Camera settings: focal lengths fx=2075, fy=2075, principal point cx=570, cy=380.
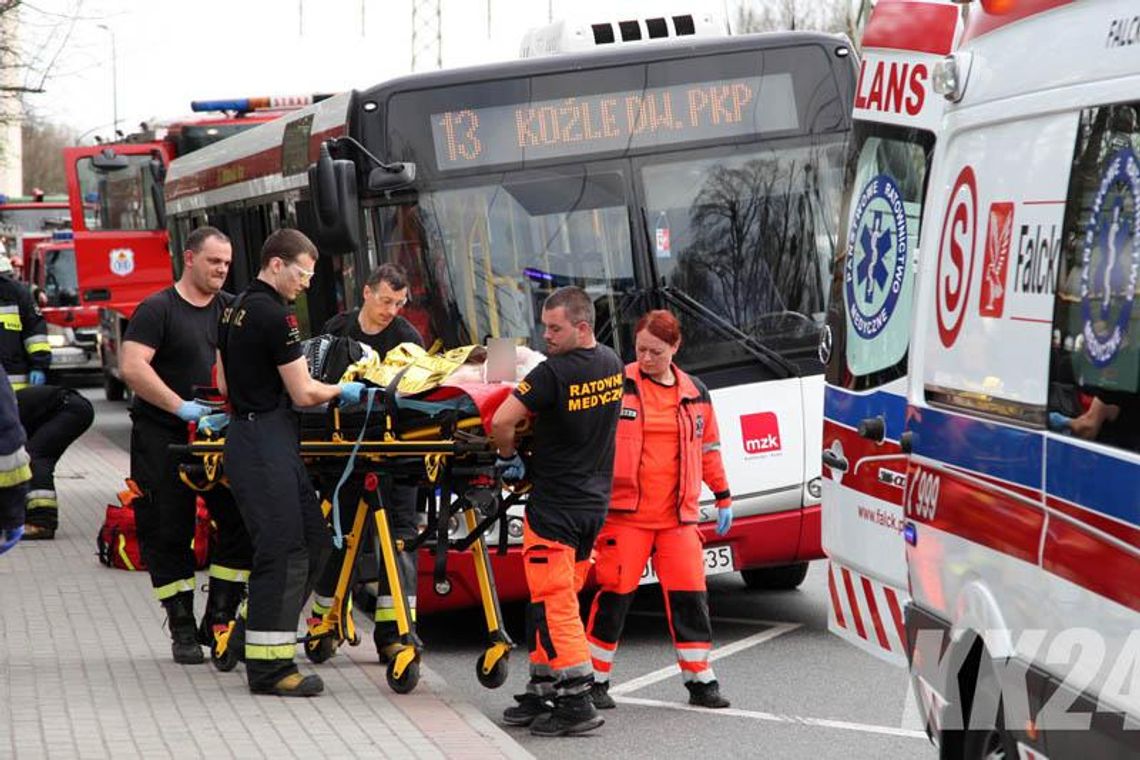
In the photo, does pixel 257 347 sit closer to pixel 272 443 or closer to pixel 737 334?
pixel 272 443

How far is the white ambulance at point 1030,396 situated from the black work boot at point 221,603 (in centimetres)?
411

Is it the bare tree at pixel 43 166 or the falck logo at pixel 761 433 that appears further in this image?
the bare tree at pixel 43 166

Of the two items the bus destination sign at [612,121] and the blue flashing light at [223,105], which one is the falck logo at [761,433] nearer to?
the bus destination sign at [612,121]

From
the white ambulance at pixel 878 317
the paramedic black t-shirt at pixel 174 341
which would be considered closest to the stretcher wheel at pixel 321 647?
the paramedic black t-shirt at pixel 174 341

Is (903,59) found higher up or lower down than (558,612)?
higher up

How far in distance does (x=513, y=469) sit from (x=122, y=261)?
18253mm

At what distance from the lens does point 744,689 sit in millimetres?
9078

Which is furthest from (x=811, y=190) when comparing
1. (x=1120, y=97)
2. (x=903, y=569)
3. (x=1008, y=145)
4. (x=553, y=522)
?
(x=1120, y=97)

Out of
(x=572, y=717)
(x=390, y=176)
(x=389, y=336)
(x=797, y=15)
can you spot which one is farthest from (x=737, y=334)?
(x=797, y=15)

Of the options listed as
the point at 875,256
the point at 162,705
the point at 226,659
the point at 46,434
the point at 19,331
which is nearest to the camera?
the point at 875,256

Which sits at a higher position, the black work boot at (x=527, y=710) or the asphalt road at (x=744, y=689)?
the black work boot at (x=527, y=710)

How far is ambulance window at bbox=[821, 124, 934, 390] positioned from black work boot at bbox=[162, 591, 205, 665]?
354 cm

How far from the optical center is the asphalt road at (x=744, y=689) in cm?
790

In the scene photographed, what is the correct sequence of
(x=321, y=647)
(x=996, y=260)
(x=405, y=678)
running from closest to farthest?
(x=996, y=260) < (x=405, y=678) < (x=321, y=647)
